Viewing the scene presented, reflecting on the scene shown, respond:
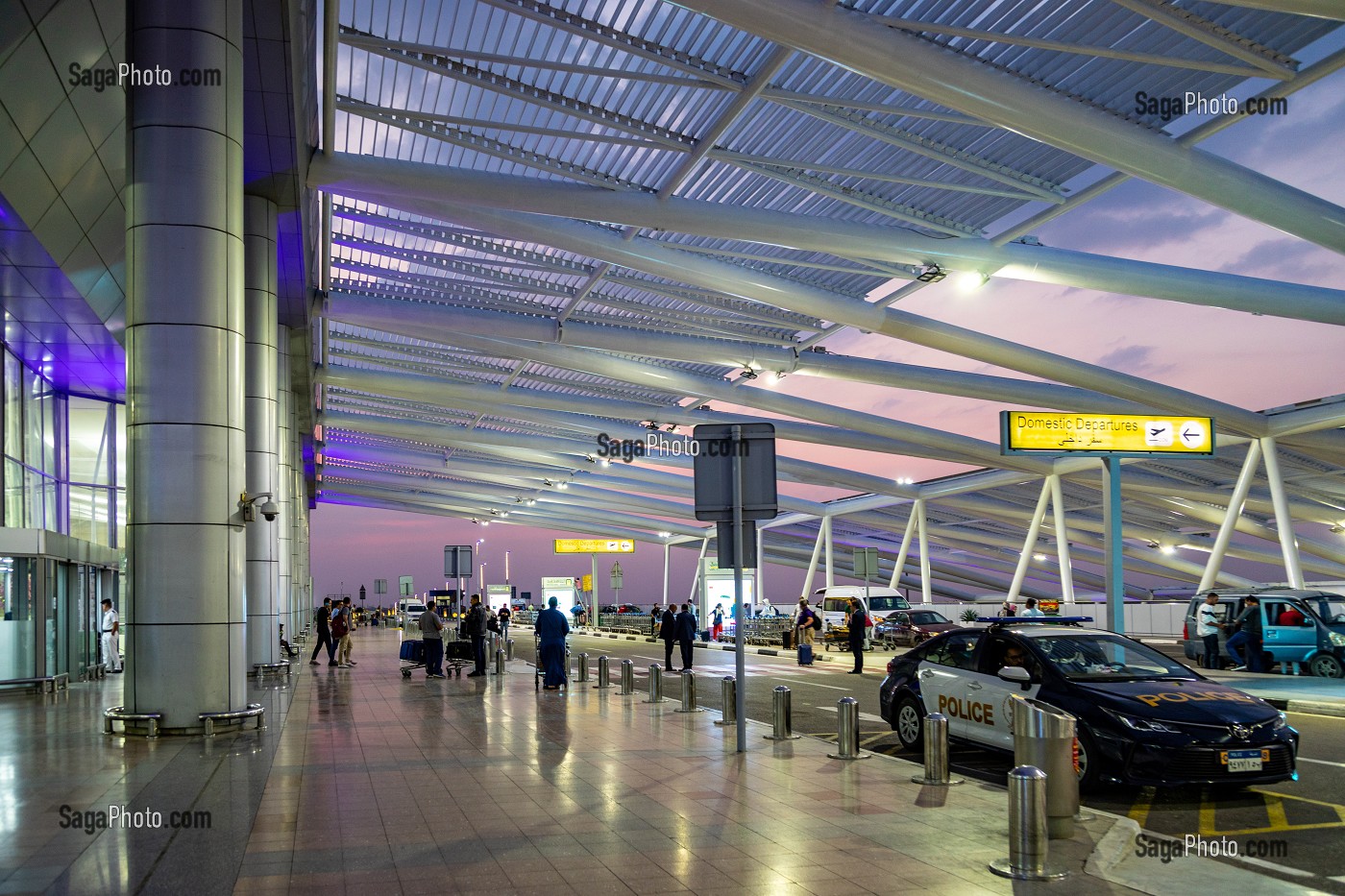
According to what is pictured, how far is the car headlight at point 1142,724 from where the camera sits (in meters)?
9.54

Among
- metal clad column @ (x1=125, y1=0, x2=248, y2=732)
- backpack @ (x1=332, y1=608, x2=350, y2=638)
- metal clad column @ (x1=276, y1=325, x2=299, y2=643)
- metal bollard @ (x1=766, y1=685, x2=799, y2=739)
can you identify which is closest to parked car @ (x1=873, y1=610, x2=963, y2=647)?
backpack @ (x1=332, y1=608, x2=350, y2=638)

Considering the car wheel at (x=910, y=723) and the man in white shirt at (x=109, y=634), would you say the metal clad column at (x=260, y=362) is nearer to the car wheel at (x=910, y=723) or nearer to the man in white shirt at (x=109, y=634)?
the man in white shirt at (x=109, y=634)

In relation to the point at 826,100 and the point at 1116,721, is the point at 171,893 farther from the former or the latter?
the point at 826,100

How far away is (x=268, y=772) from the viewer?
34.2 ft

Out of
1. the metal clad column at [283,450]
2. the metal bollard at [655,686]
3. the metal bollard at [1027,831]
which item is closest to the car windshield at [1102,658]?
the metal bollard at [1027,831]

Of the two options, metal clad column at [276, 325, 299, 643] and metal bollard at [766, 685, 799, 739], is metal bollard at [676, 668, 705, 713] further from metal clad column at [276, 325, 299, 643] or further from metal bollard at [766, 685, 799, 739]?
metal clad column at [276, 325, 299, 643]

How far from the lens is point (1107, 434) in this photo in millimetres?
25578

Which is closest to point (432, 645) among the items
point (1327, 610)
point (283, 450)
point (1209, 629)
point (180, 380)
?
point (283, 450)

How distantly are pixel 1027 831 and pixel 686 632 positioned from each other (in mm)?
18434

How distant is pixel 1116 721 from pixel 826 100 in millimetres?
11941

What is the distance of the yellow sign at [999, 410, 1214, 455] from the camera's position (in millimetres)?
25516

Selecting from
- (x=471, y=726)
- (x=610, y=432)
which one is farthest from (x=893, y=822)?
(x=610, y=432)

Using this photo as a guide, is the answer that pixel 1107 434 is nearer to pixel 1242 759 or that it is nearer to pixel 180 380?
pixel 1242 759

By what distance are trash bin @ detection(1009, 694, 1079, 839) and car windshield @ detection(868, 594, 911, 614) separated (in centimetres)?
3687
